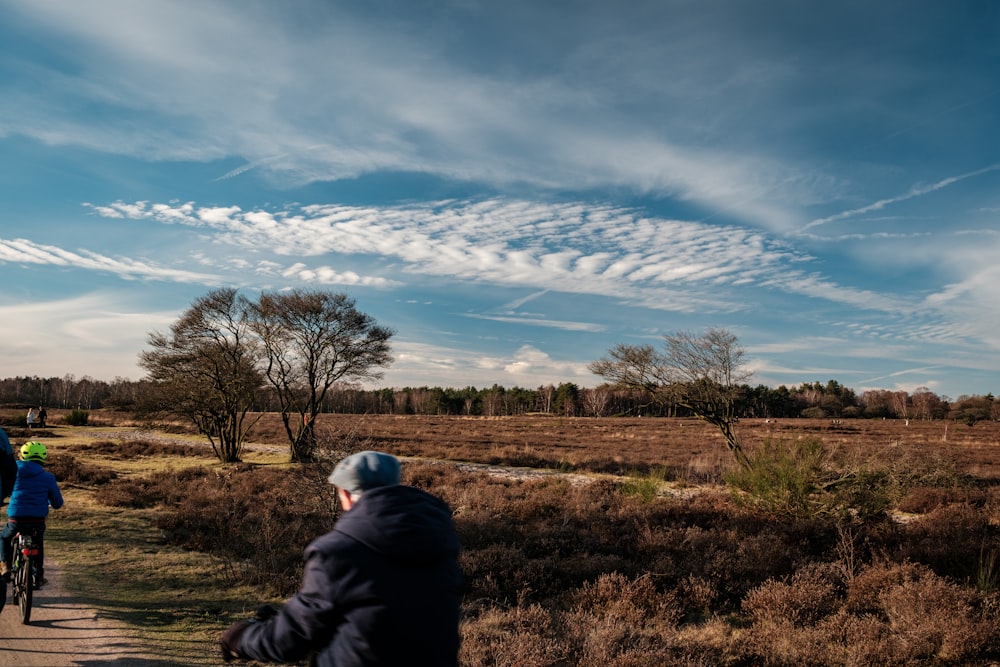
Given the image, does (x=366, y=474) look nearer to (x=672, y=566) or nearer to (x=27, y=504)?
(x=27, y=504)

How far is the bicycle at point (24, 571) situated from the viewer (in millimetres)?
5992

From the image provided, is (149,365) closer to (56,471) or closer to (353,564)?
(56,471)

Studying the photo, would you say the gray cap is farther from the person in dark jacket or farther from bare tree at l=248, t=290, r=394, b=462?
bare tree at l=248, t=290, r=394, b=462

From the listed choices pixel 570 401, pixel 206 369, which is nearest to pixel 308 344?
pixel 206 369

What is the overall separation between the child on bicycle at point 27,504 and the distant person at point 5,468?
60 centimetres

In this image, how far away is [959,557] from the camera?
896cm

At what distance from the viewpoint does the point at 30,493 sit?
623cm

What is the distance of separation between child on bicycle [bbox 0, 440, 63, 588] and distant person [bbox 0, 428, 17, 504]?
0.60 metres

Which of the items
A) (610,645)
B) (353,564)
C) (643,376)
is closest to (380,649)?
(353,564)

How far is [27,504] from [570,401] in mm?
106871

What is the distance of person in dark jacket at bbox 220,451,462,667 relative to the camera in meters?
2.14

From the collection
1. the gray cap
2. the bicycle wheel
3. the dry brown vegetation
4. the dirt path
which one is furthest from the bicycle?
the gray cap

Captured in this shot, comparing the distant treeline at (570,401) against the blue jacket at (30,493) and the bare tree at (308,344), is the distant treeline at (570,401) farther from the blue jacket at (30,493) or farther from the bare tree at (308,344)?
the blue jacket at (30,493)

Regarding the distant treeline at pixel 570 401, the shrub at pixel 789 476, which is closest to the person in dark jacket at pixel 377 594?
the shrub at pixel 789 476
